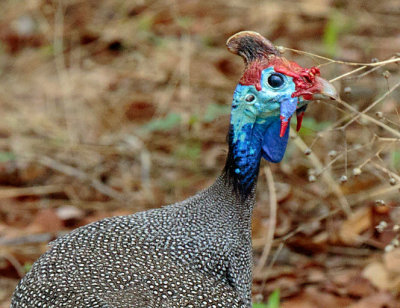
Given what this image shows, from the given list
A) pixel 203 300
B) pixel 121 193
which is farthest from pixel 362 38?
pixel 203 300

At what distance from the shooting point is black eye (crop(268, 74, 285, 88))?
2979mm

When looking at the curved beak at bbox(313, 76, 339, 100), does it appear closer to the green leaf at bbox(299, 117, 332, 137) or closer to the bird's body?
the bird's body

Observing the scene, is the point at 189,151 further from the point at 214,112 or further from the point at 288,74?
the point at 288,74

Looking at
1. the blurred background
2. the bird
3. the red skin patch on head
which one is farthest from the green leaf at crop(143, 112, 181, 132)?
the red skin patch on head

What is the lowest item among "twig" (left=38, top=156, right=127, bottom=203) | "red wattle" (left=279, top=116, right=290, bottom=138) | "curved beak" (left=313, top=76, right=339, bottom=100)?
"twig" (left=38, top=156, right=127, bottom=203)

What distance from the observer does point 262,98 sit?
2979mm

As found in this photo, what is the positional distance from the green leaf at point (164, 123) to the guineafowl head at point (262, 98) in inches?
98.4

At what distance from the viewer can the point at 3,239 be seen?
461 cm

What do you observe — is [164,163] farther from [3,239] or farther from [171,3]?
[171,3]

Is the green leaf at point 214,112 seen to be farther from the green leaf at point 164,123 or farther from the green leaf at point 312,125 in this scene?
the green leaf at point 312,125

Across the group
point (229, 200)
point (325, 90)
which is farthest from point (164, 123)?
point (325, 90)

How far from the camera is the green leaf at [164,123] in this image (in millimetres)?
5562

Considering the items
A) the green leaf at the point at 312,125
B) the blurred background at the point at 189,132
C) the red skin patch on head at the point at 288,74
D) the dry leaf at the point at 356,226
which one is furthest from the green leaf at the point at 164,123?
the red skin patch on head at the point at 288,74

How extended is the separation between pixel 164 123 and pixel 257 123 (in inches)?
104
